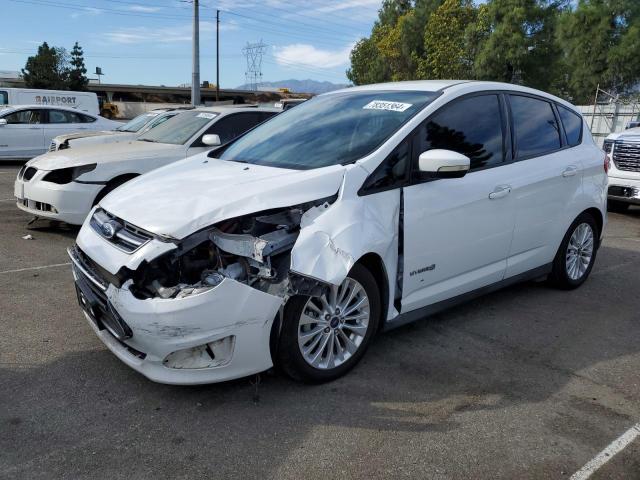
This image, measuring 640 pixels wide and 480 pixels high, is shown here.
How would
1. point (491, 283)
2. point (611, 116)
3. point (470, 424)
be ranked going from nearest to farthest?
point (470, 424) < point (491, 283) < point (611, 116)

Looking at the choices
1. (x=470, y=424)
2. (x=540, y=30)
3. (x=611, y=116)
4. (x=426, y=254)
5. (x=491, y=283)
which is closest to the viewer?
(x=470, y=424)

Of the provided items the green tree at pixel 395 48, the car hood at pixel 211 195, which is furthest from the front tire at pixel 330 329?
the green tree at pixel 395 48

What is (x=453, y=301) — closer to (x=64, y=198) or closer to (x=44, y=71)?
(x=64, y=198)

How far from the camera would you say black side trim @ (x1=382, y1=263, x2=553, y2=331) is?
3812 mm

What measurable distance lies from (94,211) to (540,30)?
131ft

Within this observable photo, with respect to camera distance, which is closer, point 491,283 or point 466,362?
point 466,362

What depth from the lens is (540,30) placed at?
37.7 metres

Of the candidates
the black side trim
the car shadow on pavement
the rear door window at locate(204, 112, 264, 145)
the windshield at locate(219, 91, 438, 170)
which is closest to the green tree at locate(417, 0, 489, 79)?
the rear door window at locate(204, 112, 264, 145)

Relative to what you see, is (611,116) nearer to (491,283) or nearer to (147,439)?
(491,283)

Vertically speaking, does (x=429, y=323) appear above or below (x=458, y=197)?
below

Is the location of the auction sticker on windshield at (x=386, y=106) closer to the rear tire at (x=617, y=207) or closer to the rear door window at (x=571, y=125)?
the rear door window at (x=571, y=125)

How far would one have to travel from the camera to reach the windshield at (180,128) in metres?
7.75

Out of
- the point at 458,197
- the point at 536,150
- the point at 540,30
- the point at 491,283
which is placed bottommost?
the point at 491,283

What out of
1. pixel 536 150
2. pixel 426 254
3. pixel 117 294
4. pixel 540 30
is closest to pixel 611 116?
pixel 540 30
